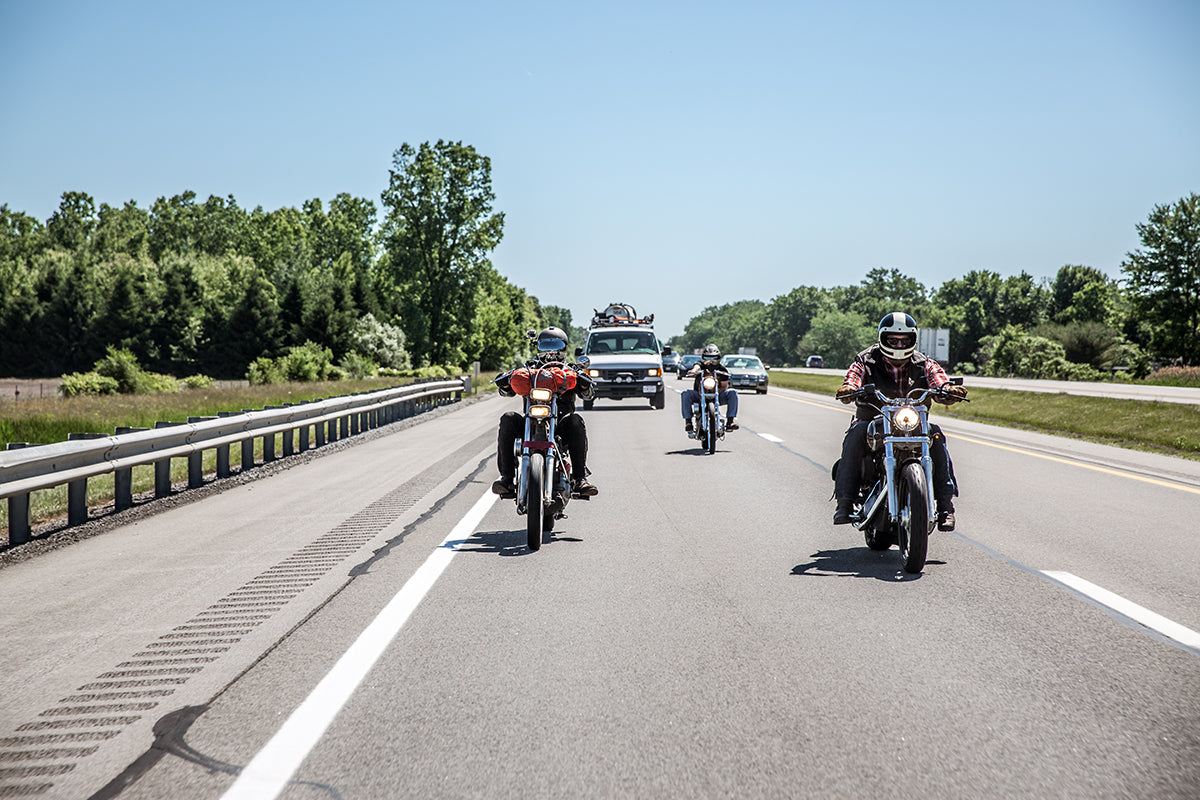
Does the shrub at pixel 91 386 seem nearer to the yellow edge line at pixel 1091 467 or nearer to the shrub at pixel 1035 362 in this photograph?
the yellow edge line at pixel 1091 467

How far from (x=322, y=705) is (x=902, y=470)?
434 centimetres

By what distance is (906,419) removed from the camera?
729 cm

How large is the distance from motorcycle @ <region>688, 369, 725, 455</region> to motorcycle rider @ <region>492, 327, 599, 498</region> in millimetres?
7571

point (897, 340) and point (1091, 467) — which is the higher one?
point (897, 340)

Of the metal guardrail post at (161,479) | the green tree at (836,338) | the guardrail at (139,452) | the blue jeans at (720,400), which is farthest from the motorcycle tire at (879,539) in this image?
the green tree at (836,338)

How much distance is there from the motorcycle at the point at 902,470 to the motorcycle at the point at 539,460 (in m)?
2.21

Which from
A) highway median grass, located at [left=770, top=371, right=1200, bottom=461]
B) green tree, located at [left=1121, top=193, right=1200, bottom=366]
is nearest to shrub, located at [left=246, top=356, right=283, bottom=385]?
highway median grass, located at [left=770, top=371, right=1200, bottom=461]

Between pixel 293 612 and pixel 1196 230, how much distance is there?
73650 millimetres

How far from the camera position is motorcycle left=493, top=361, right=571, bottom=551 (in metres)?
8.20

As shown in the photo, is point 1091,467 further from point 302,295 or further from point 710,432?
point 302,295

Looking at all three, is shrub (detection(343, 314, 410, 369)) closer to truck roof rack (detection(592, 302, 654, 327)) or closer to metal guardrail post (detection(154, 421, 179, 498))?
truck roof rack (detection(592, 302, 654, 327))

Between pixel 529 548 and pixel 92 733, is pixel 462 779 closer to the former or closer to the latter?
pixel 92 733

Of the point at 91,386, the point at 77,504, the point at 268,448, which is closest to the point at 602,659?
the point at 77,504

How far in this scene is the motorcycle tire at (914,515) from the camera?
7.01 metres
